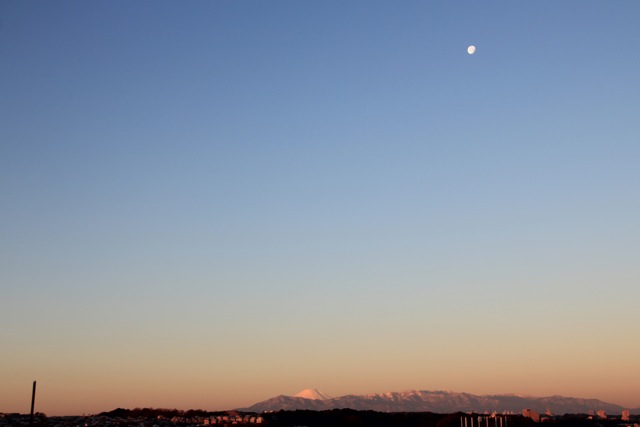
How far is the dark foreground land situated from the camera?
95.4 metres

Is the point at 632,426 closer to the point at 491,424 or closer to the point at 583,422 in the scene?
the point at 583,422

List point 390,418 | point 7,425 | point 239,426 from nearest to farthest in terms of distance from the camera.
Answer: point 7,425 → point 239,426 → point 390,418

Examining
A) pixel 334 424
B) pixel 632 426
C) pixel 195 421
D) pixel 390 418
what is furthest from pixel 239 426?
pixel 632 426

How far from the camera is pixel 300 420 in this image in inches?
4402

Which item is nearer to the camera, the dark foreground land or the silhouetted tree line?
the dark foreground land

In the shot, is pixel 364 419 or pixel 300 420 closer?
pixel 364 419

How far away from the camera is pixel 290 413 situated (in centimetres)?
11750

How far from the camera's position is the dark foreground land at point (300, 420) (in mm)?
95375

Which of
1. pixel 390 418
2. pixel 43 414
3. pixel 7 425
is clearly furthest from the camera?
pixel 390 418

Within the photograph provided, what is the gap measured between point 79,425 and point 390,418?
43343 mm

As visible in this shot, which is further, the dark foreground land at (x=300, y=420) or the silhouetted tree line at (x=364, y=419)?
the silhouetted tree line at (x=364, y=419)

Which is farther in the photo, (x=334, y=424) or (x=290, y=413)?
(x=290, y=413)

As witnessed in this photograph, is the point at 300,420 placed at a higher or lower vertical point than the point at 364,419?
lower

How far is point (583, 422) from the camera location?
334ft
